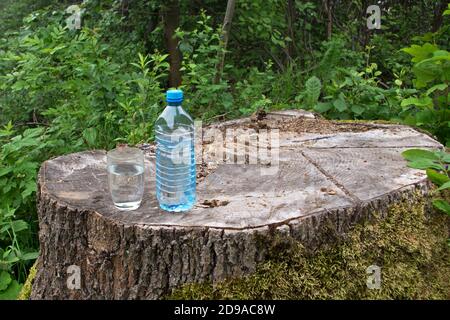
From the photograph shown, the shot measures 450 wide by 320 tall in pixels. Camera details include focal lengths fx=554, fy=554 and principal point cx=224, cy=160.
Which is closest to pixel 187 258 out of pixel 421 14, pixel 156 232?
pixel 156 232

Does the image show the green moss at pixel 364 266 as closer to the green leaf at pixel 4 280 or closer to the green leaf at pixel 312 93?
the green leaf at pixel 4 280

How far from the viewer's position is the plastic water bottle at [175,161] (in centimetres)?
217

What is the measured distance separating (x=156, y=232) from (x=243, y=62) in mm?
4850

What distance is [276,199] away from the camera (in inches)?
89.5

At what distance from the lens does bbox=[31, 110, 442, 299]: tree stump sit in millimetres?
2053

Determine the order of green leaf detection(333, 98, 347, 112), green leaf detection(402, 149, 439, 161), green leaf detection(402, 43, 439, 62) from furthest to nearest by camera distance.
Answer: green leaf detection(333, 98, 347, 112) < green leaf detection(402, 43, 439, 62) < green leaf detection(402, 149, 439, 161)

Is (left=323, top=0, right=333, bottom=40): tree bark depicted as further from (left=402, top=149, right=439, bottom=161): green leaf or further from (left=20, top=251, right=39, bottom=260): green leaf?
(left=20, top=251, right=39, bottom=260): green leaf

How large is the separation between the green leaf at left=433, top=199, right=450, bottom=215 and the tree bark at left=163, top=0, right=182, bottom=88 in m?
4.00

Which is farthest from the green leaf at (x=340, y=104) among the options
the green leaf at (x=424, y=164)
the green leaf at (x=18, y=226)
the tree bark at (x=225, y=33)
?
the green leaf at (x=18, y=226)

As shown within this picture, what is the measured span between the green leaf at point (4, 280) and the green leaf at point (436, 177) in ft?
7.14

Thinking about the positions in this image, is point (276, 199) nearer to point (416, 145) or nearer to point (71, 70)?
point (416, 145)

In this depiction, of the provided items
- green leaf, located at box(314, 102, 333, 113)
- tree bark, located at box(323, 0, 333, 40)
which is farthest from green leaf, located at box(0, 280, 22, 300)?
tree bark, located at box(323, 0, 333, 40)

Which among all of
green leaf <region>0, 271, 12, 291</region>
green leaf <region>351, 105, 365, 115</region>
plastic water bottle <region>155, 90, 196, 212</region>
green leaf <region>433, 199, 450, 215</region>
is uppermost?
plastic water bottle <region>155, 90, 196, 212</region>
